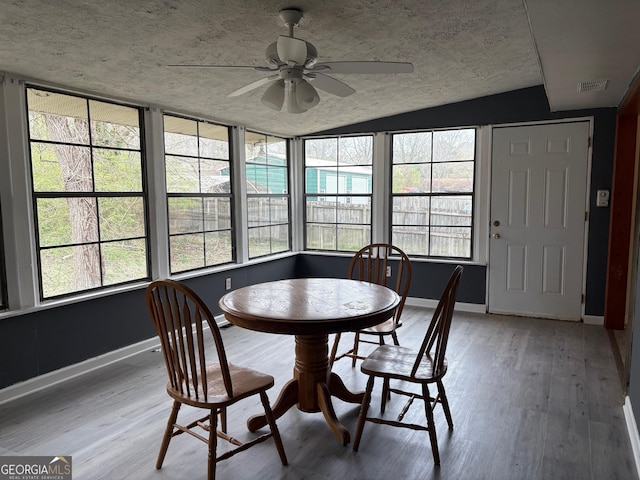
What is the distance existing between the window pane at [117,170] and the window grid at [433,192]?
292cm

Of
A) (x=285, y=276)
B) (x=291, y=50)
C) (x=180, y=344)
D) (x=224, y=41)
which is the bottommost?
(x=285, y=276)

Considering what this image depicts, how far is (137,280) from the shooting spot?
146 inches

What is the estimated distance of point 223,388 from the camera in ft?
6.56

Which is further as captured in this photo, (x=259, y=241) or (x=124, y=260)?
(x=259, y=241)

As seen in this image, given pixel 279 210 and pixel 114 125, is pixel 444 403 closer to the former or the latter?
pixel 114 125

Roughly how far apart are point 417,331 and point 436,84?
7.62 feet

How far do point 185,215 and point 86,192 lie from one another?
3.29ft

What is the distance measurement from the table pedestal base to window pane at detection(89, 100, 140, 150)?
2.24m

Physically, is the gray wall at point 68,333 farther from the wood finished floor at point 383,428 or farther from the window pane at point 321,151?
the window pane at point 321,151

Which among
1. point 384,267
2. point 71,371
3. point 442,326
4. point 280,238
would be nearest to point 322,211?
point 280,238

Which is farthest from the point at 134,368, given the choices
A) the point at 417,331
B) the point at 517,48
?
the point at 517,48

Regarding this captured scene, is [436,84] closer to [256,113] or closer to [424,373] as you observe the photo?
[256,113]

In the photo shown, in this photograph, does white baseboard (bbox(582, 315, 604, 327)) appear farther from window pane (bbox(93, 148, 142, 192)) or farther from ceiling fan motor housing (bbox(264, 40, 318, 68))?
window pane (bbox(93, 148, 142, 192))

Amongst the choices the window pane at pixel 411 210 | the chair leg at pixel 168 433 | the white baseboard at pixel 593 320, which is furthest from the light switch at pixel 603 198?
the chair leg at pixel 168 433
